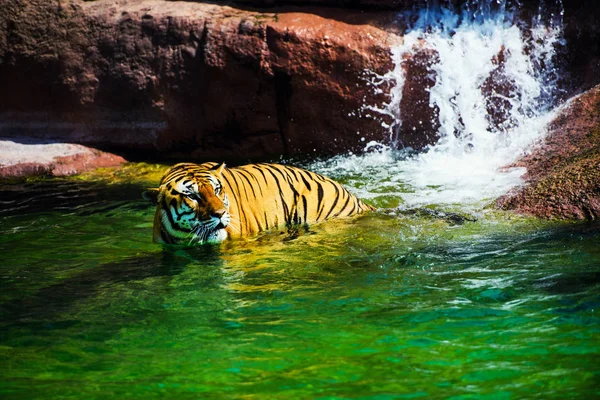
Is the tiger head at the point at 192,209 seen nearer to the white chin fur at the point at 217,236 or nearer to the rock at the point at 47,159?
the white chin fur at the point at 217,236

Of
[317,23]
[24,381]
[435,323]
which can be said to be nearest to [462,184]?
[317,23]

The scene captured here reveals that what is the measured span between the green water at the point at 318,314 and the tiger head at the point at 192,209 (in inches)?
5.4

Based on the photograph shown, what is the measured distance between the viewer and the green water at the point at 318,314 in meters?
2.90

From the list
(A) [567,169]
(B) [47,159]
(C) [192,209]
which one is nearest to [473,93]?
(A) [567,169]

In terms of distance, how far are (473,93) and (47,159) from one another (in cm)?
446

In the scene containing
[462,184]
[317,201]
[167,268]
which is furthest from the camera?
[462,184]

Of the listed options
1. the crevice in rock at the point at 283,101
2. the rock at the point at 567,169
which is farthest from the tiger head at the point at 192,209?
the crevice in rock at the point at 283,101

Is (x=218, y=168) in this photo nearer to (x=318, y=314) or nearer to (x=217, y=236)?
(x=217, y=236)

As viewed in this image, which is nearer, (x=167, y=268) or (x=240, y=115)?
(x=167, y=268)

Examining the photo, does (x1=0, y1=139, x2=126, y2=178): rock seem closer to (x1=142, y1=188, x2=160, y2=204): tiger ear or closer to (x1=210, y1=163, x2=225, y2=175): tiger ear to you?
(x1=142, y1=188, x2=160, y2=204): tiger ear

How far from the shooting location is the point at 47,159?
7.96 metres

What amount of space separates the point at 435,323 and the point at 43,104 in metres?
6.43

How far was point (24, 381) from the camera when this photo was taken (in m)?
3.03

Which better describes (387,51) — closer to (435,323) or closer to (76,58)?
(76,58)
